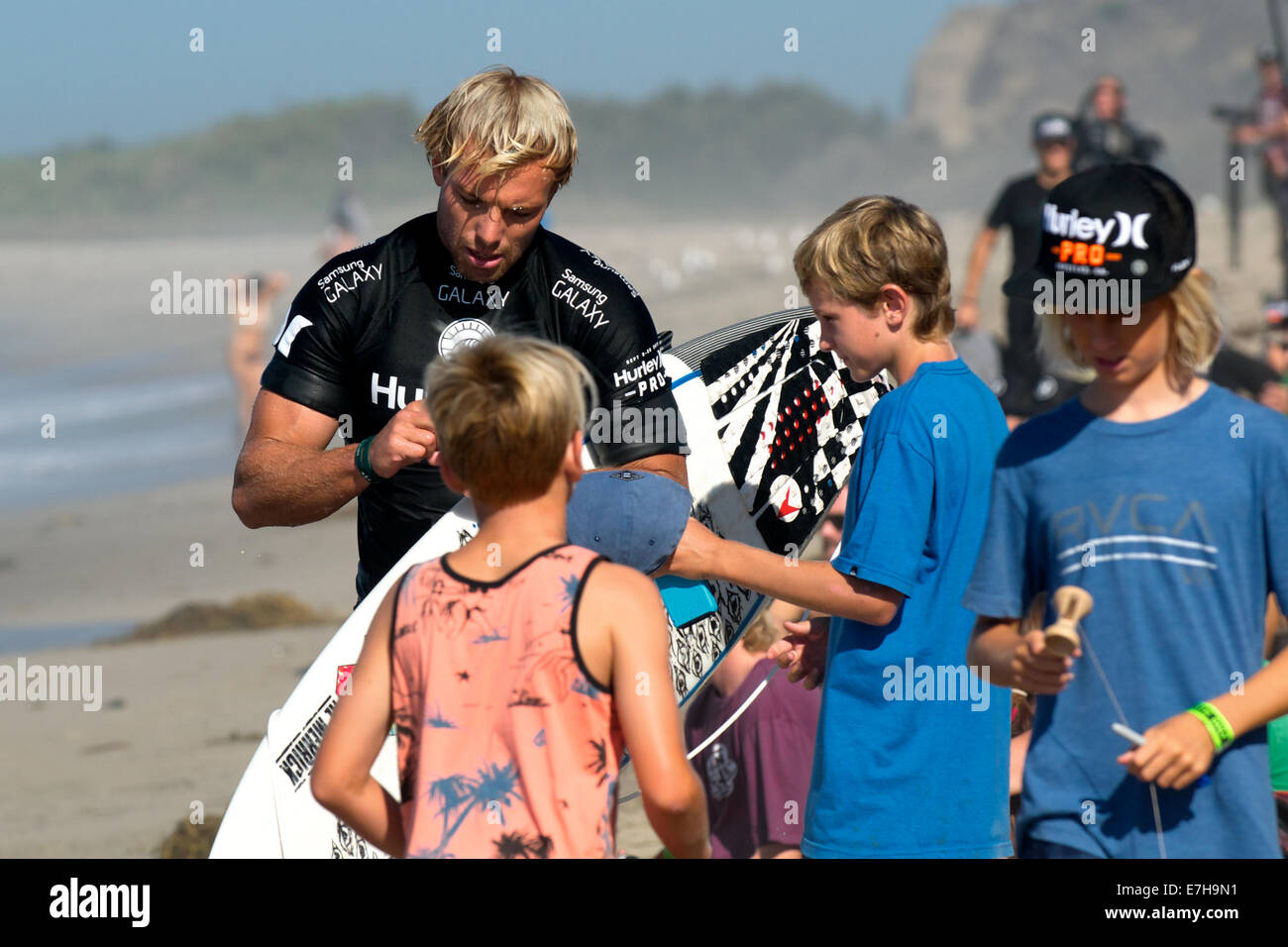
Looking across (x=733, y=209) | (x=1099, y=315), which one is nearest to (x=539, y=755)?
(x=1099, y=315)

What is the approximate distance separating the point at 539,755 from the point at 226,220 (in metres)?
67.9

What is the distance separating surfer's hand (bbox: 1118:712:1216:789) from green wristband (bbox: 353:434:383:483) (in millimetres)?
1666

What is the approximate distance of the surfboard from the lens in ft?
12.1

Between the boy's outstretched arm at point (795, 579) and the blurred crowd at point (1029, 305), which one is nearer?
the boy's outstretched arm at point (795, 579)

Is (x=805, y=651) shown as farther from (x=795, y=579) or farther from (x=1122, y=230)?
(x=1122, y=230)

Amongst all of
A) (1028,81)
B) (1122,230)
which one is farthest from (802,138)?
(1122,230)

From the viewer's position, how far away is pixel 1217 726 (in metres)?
2.21

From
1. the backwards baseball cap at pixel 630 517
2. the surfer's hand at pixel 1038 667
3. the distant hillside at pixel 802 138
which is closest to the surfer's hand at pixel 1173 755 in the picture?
the surfer's hand at pixel 1038 667

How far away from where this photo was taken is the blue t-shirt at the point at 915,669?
277 cm

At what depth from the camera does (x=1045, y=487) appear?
7.77ft
